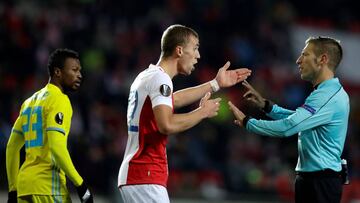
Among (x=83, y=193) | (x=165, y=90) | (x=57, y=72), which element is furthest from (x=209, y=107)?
(x=57, y=72)

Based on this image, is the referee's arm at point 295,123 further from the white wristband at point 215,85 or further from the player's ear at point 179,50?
the player's ear at point 179,50

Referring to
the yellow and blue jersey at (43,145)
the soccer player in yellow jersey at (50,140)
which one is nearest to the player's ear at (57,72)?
the soccer player in yellow jersey at (50,140)

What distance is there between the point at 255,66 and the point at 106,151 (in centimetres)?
473

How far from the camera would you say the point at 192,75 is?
15500 mm

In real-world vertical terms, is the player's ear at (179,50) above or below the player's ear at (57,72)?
above

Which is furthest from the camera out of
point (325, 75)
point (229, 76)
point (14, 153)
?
point (229, 76)

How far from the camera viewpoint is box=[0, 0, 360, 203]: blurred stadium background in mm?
13922

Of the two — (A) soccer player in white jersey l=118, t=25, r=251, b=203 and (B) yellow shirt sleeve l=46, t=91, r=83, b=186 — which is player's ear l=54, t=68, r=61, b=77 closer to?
(B) yellow shirt sleeve l=46, t=91, r=83, b=186

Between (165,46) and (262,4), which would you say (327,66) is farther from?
(262,4)

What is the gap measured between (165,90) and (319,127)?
1.33m

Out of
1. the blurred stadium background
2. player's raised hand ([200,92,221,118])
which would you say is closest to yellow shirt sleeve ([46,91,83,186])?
player's raised hand ([200,92,221,118])

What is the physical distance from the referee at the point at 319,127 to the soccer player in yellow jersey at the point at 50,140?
1348 mm

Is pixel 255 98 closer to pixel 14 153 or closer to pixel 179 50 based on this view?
pixel 179 50

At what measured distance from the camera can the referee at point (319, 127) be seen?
22.6ft
